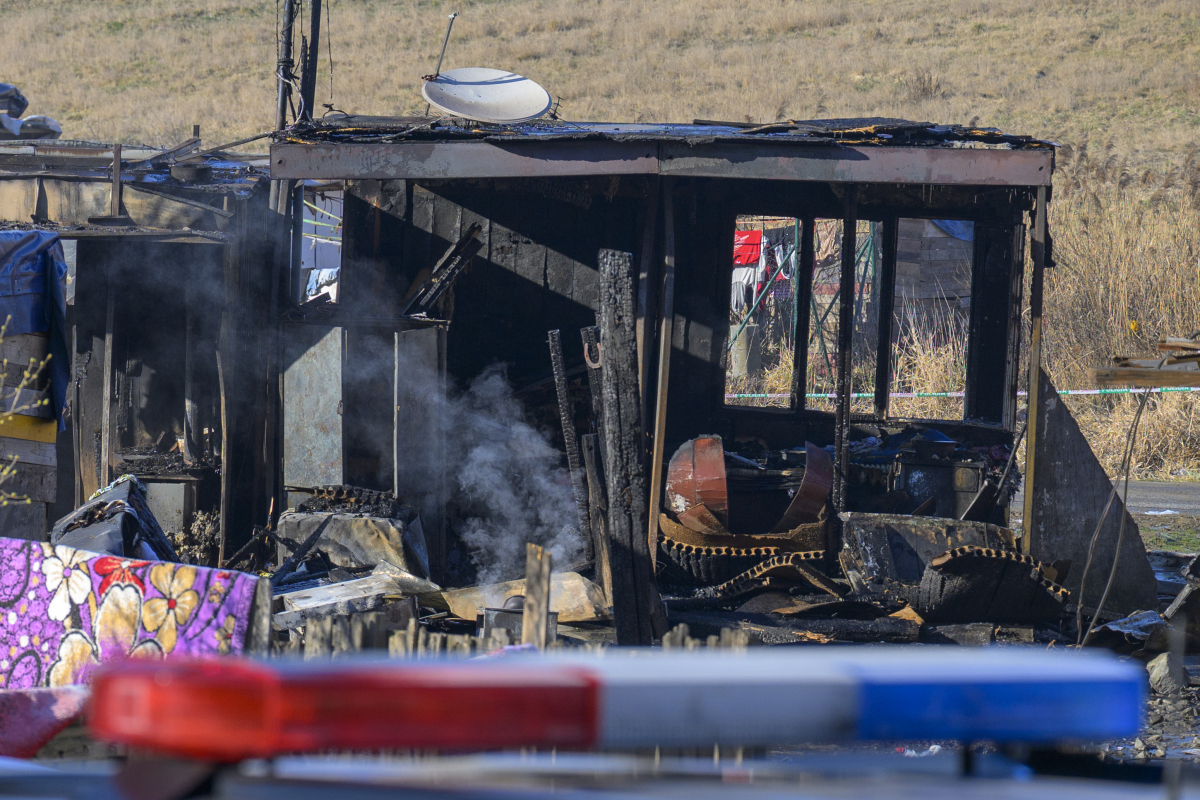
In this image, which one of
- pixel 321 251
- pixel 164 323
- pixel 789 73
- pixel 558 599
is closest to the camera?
pixel 558 599

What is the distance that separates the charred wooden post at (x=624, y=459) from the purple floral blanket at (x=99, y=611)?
7.58 feet

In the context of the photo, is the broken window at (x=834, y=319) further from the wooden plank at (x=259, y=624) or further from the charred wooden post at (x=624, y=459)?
the wooden plank at (x=259, y=624)

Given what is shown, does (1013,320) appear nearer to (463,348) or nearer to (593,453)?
(593,453)

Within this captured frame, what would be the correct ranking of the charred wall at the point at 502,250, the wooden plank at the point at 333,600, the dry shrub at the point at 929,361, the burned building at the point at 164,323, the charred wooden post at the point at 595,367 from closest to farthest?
the wooden plank at the point at 333,600
the charred wooden post at the point at 595,367
the burned building at the point at 164,323
the charred wall at the point at 502,250
the dry shrub at the point at 929,361

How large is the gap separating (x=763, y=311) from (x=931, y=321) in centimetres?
306

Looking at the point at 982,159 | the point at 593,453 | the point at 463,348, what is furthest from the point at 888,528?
the point at 463,348

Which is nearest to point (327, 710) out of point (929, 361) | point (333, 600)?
point (333, 600)

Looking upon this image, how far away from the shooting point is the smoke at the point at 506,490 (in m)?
8.91

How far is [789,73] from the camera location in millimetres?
34625

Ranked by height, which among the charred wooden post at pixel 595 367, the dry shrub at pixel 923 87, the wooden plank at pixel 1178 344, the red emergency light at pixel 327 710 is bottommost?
the red emergency light at pixel 327 710

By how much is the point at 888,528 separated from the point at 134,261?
25.0 ft

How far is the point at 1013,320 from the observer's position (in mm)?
9375

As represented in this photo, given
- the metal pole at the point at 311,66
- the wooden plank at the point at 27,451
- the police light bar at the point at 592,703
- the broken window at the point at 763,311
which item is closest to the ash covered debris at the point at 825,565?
the wooden plank at the point at 27,451

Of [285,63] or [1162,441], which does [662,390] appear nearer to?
[1162,441]
